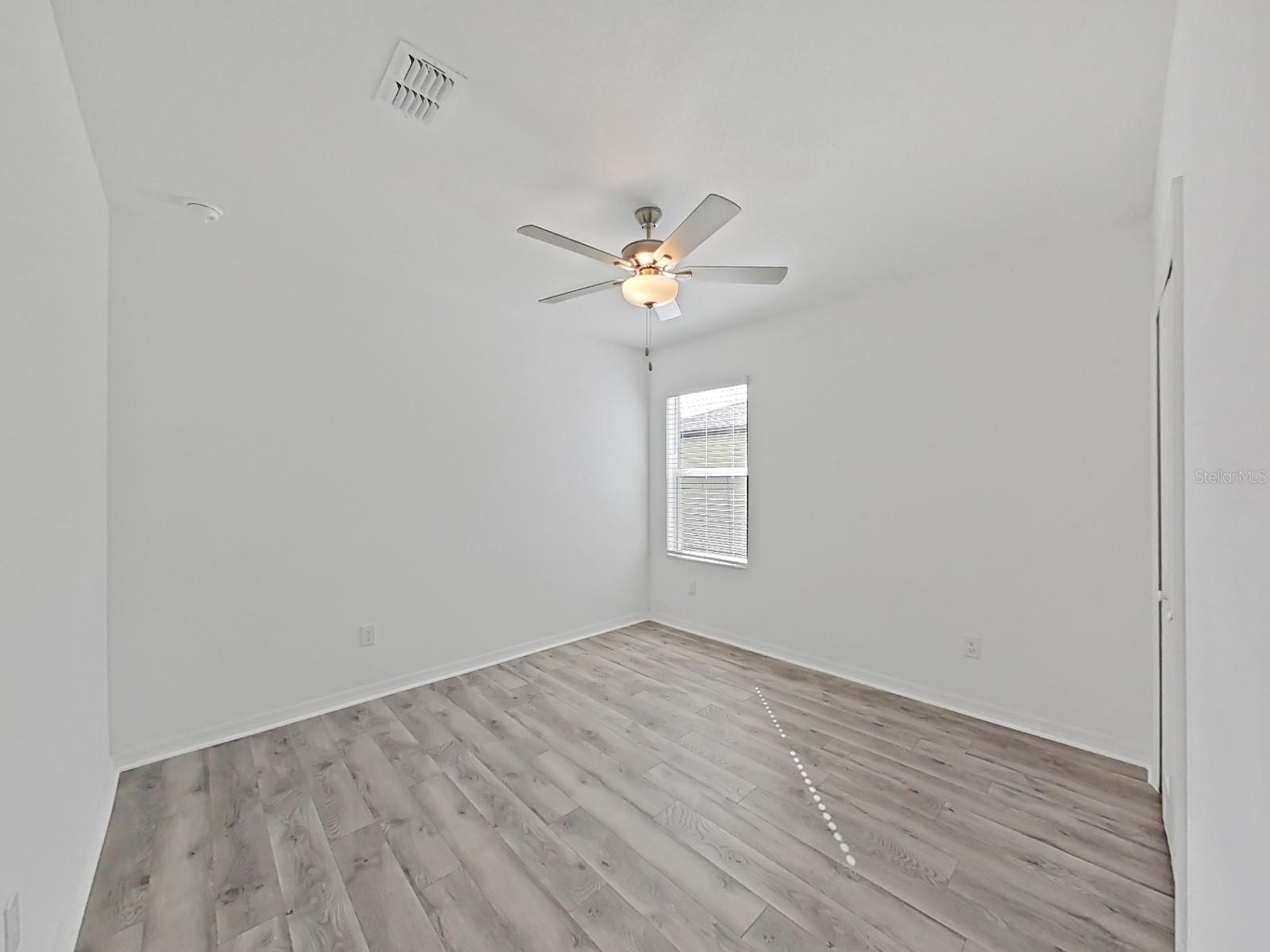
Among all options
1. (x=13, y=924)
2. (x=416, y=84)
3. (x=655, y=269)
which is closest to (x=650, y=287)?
(x=655, y=269)

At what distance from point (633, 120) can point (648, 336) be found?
2.71 meters

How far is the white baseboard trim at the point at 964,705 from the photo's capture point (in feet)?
8.45

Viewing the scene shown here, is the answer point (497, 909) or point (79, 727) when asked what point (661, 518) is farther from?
point (79, 727)

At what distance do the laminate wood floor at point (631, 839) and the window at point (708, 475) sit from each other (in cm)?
164

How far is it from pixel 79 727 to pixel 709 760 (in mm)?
2420

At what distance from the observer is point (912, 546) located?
3.30m

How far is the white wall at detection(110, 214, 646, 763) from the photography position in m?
2.59

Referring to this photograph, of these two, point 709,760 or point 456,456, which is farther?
point 456,456

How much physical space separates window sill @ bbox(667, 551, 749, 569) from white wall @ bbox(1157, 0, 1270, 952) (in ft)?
9.87

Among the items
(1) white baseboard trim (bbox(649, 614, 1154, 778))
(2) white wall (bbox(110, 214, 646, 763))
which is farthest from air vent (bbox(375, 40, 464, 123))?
(1) white baseboard trim (bbox(649, 614, 1154, 778))

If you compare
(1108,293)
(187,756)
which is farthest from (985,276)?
(187,756)

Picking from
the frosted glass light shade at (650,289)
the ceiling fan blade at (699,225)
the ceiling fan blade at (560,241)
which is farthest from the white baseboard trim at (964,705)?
the ceiling fan blade at (560,241)

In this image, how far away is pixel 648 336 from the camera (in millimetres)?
4574

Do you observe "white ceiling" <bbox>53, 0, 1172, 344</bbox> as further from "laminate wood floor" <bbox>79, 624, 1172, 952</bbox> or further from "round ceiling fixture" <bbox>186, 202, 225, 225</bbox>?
"laminate wood floor" <bbox>79, 624, 1172, 952</bbox>
